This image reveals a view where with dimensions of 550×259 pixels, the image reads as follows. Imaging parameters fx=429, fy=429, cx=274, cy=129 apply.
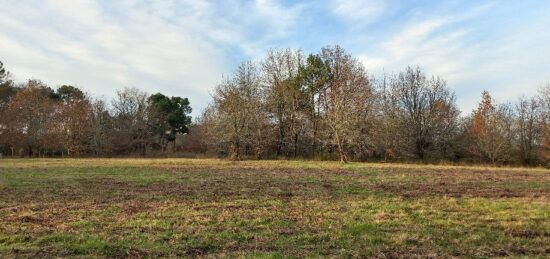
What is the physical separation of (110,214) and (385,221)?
6.63m

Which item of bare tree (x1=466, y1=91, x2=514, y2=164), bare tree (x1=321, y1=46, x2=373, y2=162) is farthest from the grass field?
bare tree (x1=466, y1=91, x2=514, y2=164)

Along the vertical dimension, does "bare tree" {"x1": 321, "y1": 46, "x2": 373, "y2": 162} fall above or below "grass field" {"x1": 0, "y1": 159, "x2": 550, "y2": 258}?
above

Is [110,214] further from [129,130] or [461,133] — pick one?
[129,130]

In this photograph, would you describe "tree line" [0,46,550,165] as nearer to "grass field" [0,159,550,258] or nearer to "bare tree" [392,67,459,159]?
"bare tree" [392,67,459,159]

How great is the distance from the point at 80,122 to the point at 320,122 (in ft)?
115

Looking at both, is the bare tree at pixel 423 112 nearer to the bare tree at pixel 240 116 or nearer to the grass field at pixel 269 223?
the bare tree at pixel 240 116

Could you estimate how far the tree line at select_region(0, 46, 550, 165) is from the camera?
155 ft

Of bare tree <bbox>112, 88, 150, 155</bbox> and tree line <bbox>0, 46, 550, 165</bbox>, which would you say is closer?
tree line <bbox>0, 46, 550, 165</bbox>

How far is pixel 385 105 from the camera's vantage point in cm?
5731

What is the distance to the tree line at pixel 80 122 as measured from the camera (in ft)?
196

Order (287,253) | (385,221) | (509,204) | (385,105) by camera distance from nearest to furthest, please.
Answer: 1. (287,253)
2. (385,221)
3. (509,204)
4. (385,105)

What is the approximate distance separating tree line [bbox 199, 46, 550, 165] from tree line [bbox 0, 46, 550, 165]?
125 mm

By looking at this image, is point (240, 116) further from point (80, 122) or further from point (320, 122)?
point (80, 122)

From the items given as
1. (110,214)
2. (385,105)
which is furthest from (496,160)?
(110,214)
